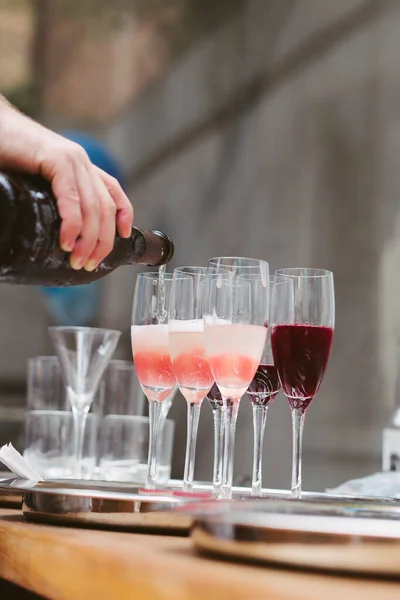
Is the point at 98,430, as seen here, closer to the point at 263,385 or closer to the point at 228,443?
the point at 263,385

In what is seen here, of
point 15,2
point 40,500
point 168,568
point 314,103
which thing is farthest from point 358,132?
point 168,568

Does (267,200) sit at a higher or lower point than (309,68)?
lower

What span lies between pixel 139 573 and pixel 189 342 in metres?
0.54

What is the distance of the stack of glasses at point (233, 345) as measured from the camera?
3.33ft

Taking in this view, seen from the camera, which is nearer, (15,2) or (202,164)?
(202,164)

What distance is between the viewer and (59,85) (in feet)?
19.1

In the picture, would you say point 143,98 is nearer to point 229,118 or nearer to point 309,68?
point 229,118

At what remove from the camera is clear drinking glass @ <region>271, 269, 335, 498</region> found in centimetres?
107

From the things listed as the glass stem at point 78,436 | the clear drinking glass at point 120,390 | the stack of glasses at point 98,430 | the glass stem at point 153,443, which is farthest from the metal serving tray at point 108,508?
the clear drinking glass at point 120,390

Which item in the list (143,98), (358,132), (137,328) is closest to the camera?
(137,328)

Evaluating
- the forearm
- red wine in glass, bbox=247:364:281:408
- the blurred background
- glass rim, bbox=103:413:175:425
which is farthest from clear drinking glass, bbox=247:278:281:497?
the blurred background

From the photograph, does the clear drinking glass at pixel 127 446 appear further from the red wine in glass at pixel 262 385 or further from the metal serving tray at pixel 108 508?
the metal serving tray at pixel 108 508

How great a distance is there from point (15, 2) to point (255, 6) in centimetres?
179

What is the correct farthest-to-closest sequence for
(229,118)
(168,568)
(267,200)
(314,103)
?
1. (229,118)
2. (267,200)
3. (314,103)
4. (168,568)
